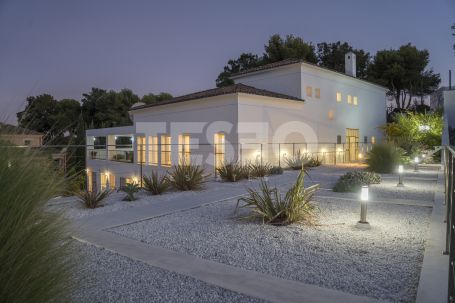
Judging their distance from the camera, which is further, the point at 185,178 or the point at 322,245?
the point at 185,178

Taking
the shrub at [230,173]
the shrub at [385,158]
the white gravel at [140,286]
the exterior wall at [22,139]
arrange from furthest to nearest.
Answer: the shrub at [385,158]
the shrub at [230,173]
the white gravel at [140,286]
the exterior wall at [22,139]

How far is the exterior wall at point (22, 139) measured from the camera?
1.98 metres

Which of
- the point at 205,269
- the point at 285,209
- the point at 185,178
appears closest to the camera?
the point at 205,269

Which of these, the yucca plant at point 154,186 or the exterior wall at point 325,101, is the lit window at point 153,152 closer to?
the exterior wall at point 325,101

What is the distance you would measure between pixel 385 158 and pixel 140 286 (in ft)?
37.7

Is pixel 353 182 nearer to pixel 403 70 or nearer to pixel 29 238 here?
pixel 29 238

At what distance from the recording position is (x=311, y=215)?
5.29m

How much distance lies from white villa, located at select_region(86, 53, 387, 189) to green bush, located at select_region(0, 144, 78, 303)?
32.5 feet

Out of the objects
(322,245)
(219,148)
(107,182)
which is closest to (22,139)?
(322,245)

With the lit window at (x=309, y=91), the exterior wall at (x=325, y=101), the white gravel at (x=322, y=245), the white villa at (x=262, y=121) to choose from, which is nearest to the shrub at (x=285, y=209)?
the white gravel at (x=322, y=245)

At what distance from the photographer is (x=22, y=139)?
2.33 m

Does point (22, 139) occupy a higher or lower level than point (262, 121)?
lower

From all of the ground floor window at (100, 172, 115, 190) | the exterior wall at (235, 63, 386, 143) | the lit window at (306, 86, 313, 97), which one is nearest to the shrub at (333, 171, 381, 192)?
the ground floor window at (100, 172, 115, 190)

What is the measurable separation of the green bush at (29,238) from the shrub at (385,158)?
12319 millimetres
